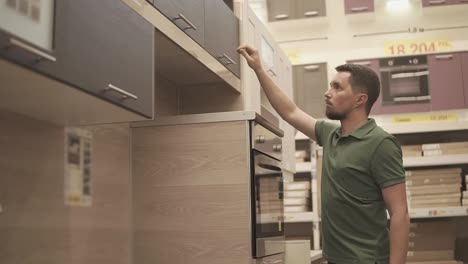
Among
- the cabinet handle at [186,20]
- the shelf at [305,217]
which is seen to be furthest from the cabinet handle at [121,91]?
the shelf at [305,217]

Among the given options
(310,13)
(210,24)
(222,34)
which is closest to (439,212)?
(310,13)

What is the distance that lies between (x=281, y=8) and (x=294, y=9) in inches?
4.3

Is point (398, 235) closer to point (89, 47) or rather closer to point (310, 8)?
point (89, 47)

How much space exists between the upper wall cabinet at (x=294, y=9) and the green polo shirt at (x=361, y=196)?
2.70 meters

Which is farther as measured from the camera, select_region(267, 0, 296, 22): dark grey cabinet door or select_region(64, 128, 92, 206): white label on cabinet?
select_region(267, 0, 296, 22): dark grey cabinet door

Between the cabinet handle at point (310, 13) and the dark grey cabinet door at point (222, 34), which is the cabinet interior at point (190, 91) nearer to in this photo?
the dark grey cabinet door at point (222, 34)

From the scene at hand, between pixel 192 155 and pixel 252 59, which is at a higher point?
pixel 252 59

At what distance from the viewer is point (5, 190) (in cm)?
156

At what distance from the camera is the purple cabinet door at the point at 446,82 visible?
428 centimetres

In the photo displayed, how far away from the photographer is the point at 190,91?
2861mm

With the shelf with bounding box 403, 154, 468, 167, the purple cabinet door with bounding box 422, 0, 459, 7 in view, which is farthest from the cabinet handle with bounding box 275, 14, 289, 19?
the shelf with bounding box 403, 154, 468, 167

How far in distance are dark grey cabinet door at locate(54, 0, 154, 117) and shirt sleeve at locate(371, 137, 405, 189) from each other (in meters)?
0.84

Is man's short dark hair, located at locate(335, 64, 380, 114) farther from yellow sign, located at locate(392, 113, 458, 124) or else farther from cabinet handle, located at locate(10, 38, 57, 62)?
yellow sign, located at locate(392, 113, 458, 124)

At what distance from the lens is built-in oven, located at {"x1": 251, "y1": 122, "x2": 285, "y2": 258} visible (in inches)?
86.3
